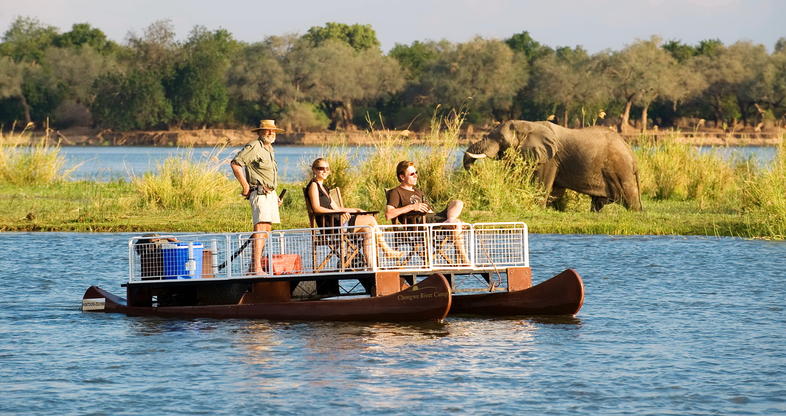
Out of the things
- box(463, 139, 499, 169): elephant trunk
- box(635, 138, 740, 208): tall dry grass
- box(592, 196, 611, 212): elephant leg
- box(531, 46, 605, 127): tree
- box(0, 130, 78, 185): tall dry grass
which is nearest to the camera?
box(463, 139, 499, 169): elephant trunk

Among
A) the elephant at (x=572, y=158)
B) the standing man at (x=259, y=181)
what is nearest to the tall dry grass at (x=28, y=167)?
the elephant at (x=572, y=158)

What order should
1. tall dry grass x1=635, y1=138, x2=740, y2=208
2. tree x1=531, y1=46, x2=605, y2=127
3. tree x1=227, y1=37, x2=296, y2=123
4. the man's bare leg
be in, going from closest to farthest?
the man's bare leg → tall dry grass x1=635, y1=138, x2=740, y2=208 → tree x1=531, y1=46, x2=605, y2=127 → tree x1=227, y1=37, x2=296, y2=123

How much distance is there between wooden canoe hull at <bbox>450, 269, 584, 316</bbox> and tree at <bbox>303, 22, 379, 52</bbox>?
348ft

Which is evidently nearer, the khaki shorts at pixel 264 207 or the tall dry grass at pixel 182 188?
the khaki shorts at pixel 264 207

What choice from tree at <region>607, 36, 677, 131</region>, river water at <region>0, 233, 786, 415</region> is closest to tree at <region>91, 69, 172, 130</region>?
tree at <region>607, 36, 677, 131</region>

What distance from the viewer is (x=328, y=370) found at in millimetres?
11789

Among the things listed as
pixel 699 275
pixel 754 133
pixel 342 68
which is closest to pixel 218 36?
pixel 342 68

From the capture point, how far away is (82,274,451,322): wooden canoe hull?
1366cm

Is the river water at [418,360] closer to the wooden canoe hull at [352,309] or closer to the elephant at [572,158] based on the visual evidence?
the wooden canoe hull at [352,309]

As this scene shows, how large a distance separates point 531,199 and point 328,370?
592 inches

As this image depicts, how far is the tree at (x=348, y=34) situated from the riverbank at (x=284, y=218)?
9260 centimetres

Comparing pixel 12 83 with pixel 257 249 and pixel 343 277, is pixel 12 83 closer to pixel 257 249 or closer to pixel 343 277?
pixel 257 249

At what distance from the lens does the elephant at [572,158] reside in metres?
27.2

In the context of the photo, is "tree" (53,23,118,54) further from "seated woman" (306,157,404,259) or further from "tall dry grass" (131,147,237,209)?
"seated woman" (306,157,404,259)
